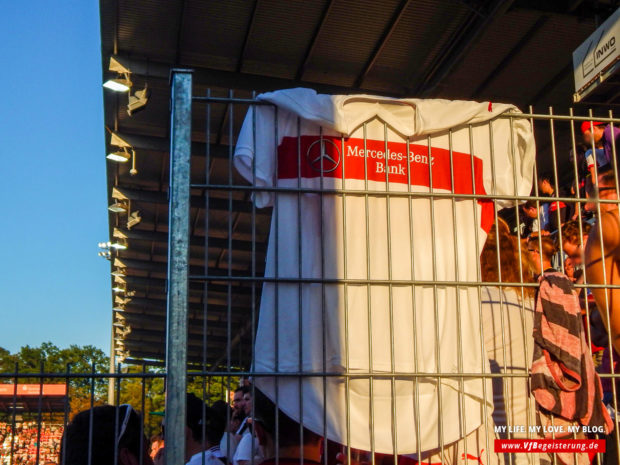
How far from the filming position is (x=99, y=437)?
2924 mm

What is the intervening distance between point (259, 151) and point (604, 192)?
152 cm

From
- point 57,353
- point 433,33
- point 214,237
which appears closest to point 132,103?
point 433,33

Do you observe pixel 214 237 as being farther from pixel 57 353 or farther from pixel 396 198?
pixel 57 353

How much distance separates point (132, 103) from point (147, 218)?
27.4 ft

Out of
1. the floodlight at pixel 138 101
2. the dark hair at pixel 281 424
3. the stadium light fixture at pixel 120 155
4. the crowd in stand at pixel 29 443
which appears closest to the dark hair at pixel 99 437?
the crowd in stand at pixel 29 443

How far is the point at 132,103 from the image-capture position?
35.8 ft

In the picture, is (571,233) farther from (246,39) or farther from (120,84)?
(120,84)

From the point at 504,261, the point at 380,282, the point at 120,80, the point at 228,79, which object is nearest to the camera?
the point at 380,282

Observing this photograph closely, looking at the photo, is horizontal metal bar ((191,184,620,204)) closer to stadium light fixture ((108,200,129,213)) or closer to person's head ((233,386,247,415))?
person's head ((233,386,247,415))

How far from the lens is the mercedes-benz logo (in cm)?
312

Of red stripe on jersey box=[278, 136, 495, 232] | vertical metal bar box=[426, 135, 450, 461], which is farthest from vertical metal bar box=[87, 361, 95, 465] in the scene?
vertical metal bar box=[426, 135, 450, 461]

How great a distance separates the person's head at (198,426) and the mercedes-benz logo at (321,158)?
6.12 feet

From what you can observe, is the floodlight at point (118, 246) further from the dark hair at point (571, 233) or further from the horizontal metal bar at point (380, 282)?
the horizontal metal bar at point (380, 282)

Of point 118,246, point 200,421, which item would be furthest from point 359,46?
point 118,246
